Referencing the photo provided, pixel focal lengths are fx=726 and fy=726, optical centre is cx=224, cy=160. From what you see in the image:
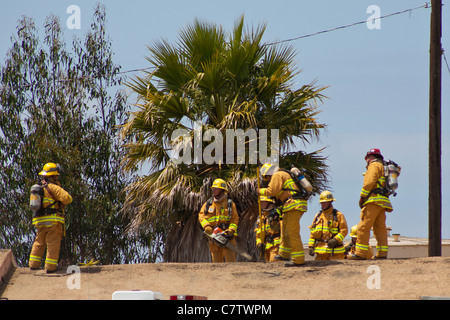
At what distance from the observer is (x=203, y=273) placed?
1157 cm

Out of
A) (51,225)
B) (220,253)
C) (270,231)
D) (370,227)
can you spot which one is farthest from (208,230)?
(370,227)

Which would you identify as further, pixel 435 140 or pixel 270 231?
pixel 435 140

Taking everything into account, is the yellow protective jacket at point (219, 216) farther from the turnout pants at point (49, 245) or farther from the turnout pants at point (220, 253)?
the turnout pants at point (49, 245)

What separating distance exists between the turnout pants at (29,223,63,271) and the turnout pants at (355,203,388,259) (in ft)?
16.3

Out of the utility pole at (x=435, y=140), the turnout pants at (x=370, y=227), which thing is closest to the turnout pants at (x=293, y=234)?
the turnout pants at (x=370, y=227)

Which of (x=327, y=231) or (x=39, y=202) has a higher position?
(x=39, y=202)

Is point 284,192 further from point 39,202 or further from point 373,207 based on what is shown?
point 39,202

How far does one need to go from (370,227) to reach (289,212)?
1.41 metres

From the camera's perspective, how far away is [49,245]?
39.2ft

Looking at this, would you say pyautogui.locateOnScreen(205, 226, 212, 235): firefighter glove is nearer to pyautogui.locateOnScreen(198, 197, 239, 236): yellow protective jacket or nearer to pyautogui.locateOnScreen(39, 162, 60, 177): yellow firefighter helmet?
pyautogui.locateOnScreen(198, 197, 239, 236): yellow protective jacket

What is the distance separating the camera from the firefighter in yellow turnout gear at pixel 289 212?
1151 cm

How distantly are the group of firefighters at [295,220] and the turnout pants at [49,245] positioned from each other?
266cm
